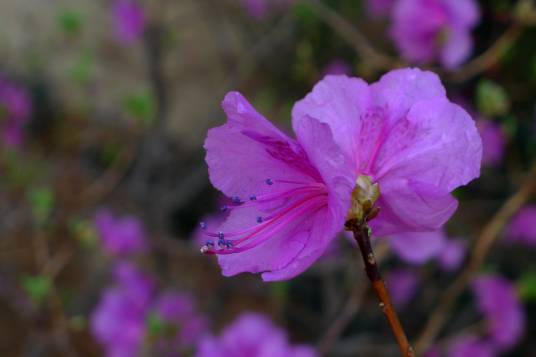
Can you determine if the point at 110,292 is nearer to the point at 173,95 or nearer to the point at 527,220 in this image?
the point at 527,220

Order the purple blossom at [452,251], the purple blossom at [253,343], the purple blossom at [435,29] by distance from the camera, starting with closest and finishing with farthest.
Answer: the purple blossom at [253,343] < the purple blossom at [435,29] < the purple blossom at [452,251]

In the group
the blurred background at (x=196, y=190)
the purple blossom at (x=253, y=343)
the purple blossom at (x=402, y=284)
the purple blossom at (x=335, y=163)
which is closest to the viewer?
the purple blossom at (x=335, y=163)

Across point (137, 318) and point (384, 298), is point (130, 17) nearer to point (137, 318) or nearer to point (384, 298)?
point (137, 318)

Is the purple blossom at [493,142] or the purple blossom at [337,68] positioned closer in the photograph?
the purple blossom at [493,142]

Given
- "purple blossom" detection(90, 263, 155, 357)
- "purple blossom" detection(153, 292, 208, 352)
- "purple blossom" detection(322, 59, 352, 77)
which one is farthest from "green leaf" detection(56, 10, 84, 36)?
"purple blossom" detection(322, 59, 352, 77)

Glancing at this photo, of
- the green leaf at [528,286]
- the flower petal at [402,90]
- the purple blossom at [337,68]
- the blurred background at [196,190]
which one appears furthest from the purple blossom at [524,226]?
the flower petal at [402,90]

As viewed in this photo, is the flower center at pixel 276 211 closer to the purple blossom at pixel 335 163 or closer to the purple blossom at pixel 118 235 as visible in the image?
the purple blossom at pixel 335 163

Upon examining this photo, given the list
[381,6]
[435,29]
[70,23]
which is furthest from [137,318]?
[381,6]
